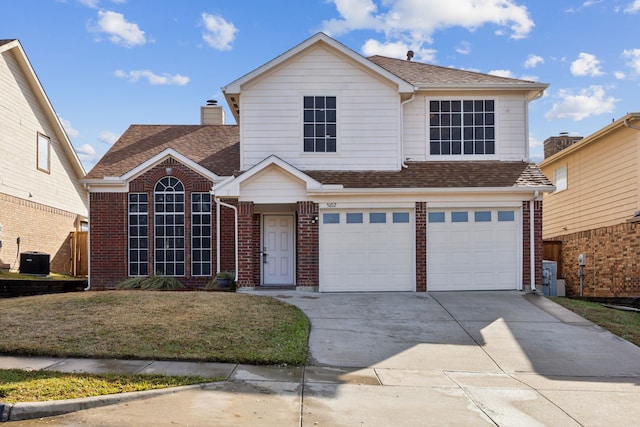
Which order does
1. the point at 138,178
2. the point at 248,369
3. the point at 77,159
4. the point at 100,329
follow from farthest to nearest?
the point at 77,159
the point at 138,178
the point at 100,329
the point at 248,369

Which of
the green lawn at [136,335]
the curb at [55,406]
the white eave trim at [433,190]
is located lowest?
the curb at [55,406]

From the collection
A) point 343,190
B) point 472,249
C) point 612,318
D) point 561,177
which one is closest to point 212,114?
point 343,190

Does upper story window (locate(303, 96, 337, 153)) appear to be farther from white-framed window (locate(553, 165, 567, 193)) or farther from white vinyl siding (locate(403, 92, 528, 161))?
white-framed window (locate(553, 165, 567, 193))

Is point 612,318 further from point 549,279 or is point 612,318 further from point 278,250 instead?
point 278,250

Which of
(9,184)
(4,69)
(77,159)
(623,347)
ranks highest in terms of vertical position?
(4,69)

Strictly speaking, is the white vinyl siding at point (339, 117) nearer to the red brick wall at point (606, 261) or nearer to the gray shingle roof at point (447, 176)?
the gray shingle roof at point (447, 176)

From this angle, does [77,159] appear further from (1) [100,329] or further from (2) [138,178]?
(1) [100,329]

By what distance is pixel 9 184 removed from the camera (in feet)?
57.5

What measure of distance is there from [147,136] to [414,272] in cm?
1091

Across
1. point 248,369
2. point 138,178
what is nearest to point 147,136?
point 138,178

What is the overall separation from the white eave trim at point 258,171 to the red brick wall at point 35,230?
25.4 feet

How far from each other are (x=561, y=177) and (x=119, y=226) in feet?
53.5

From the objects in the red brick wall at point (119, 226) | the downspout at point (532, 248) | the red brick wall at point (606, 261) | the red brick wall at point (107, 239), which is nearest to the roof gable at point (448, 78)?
the downspout at point (532, 248)

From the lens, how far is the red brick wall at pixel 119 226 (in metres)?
16.0
